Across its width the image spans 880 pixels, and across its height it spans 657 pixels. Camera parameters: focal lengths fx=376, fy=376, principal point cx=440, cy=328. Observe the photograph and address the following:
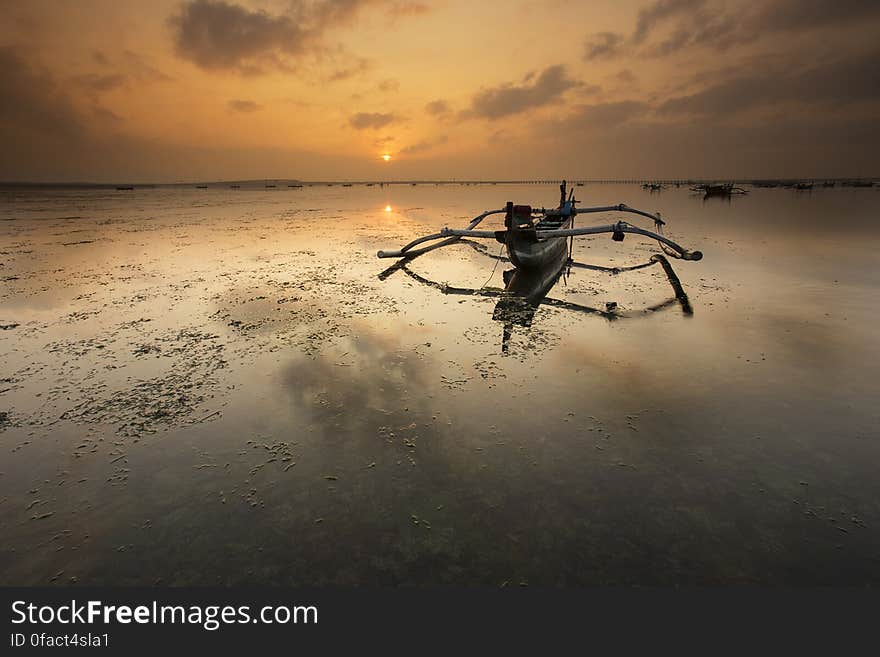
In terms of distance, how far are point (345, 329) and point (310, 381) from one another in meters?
3.50

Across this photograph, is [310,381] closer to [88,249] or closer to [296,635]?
[296,635]

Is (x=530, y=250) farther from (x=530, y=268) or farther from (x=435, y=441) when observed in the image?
(x=435, y=441)

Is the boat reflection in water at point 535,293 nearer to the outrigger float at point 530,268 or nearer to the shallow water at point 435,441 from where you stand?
the outrigger float at point 530,268

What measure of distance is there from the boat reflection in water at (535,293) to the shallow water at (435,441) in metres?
0.31

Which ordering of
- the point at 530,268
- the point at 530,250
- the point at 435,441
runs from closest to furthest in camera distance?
the point at 435,441
the point at 530,250
the point at 530,268

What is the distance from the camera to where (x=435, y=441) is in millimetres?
6977

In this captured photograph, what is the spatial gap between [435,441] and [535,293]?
1090cm

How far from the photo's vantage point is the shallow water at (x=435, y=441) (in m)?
4.72

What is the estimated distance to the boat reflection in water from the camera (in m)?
13.5

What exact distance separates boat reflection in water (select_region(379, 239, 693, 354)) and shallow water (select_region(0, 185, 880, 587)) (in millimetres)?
314

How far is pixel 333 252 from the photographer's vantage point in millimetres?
26906

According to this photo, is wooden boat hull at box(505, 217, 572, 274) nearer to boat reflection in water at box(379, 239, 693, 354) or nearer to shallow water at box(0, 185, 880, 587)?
boat reflection in water at box(379, 239, 693, 354)

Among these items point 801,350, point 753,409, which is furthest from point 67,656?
point 801,350

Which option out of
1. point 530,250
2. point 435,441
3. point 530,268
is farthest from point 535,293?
point 435,441
